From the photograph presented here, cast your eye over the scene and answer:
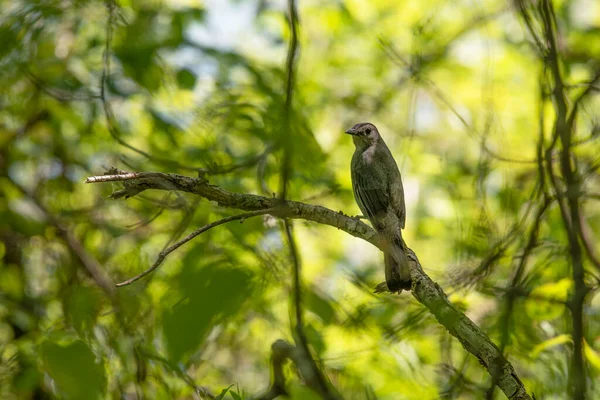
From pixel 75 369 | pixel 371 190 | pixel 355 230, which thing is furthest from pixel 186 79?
pixel 75 369

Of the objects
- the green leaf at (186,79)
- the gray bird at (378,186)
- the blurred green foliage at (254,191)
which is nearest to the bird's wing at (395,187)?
the gray bird at (378,186)

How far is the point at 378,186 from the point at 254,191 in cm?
146

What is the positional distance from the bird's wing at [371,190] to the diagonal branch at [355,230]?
57.0 inches

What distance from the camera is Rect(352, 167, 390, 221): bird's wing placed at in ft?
15.5

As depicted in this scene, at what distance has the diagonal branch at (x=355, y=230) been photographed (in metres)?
2.39

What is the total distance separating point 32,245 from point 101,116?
57.4 inches

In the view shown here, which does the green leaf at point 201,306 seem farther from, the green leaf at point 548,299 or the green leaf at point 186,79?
the green leaf at point 186,79

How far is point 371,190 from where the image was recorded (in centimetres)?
491

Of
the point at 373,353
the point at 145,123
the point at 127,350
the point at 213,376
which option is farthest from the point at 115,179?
the point at 145,123

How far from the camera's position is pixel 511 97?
9383 mm

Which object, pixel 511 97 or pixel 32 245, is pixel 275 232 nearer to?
pixel 32 245

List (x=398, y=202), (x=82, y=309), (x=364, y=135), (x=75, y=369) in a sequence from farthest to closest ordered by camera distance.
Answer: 1. (x=364, y=135)
2. (x=398, y=202)
3. (x=82, y=309)
4. (x=75, y=369)

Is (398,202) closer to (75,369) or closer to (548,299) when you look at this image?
(548,299)

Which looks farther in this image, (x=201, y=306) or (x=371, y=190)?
(x=371, y=190)
